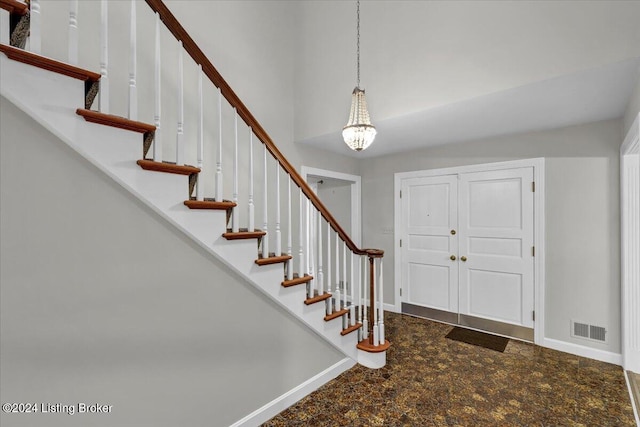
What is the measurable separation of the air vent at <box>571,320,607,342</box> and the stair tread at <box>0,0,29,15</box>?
4.77 meters

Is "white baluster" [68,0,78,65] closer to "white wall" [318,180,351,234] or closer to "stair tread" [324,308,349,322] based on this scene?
"stair tread" [324,308,349,322]

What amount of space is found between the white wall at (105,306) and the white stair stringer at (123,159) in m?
0.07

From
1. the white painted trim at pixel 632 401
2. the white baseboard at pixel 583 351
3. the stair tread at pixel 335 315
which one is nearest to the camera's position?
the white painted trim at pixel 632 401

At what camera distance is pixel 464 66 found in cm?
248

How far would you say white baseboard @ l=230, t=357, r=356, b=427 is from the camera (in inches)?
79.7

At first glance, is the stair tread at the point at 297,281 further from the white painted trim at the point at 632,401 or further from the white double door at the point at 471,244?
the white painted trim at the point at 632,401

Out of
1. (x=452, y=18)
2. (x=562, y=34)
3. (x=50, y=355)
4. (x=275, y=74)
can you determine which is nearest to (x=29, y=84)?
(x=50, y=355)

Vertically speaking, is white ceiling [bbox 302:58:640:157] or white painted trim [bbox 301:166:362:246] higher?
white ceiling [bbox 302:58:640:157]

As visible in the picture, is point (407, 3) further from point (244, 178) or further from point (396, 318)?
point (396, 318)

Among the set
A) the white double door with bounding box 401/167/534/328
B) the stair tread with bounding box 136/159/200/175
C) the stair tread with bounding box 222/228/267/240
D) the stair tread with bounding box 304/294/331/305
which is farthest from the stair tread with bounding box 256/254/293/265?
the white double door with bounding box 401/167/534/328

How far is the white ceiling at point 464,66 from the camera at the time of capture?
2010mm

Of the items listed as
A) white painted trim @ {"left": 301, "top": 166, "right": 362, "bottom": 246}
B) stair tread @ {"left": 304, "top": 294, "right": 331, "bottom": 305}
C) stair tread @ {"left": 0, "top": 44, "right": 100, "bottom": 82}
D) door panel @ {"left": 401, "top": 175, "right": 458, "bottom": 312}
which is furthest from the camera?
white painted trim @ {"left": 301, "top": 166, "right": 362, "bottom": 246}

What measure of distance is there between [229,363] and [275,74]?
10.4 feet

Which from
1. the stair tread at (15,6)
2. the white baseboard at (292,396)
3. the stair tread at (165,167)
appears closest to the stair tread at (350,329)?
the white baseboard at (292,396)
